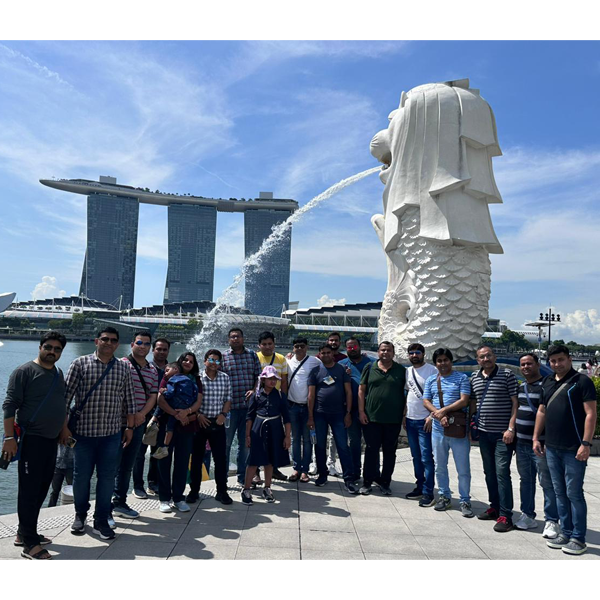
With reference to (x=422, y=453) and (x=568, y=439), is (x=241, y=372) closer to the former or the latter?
Result: (x=422, y=453)

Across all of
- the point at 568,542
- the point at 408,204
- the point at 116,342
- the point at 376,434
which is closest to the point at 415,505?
the point at 376,434

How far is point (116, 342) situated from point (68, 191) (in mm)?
109111

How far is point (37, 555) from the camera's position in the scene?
318 centimetres

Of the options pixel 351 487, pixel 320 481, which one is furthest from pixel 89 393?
pixel 351 487

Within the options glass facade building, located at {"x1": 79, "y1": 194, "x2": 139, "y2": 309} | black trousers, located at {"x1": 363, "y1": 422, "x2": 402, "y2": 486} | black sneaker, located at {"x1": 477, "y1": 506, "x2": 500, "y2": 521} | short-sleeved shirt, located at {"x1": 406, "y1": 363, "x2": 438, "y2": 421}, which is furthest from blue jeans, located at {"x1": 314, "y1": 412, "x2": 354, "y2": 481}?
glass facade building, located at {"x1": 79, "y1": 194, "x2": 139, "y2": 309}

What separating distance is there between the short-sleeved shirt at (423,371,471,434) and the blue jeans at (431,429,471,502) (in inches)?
4.0

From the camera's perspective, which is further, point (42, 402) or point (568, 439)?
point (568, 439)

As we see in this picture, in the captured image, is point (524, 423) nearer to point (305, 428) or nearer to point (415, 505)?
point (415, 505)

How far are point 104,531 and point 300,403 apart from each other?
225cm

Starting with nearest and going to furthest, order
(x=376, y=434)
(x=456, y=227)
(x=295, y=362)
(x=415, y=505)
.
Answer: (x=415, y=505)
(x=376, y=434)
(x=295, y=362)
(x=456, y=227)

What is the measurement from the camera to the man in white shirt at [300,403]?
5.25 m

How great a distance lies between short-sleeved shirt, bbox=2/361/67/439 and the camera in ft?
10.6

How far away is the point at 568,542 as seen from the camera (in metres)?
3.70

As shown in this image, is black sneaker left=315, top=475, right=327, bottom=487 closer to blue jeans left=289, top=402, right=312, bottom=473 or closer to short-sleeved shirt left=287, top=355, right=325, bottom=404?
blue jeans left=289, top=402, right=312, bottom=473
